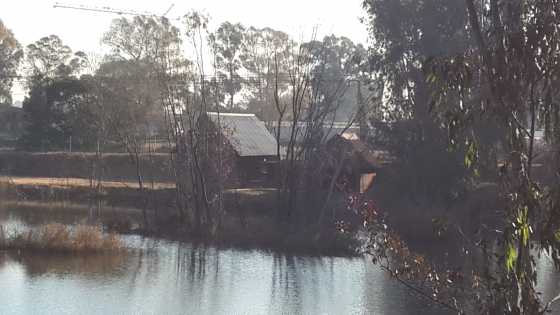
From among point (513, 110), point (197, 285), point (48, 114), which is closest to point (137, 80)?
point (48, 114)

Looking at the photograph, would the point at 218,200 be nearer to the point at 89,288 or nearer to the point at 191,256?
the point at 191,256

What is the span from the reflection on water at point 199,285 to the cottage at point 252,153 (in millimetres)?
11841

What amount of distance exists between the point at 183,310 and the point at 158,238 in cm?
860

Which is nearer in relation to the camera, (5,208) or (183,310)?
(183,310)

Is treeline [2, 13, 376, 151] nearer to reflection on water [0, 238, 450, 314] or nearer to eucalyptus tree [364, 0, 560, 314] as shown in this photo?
reflection on water [0, 238, 450, 314]

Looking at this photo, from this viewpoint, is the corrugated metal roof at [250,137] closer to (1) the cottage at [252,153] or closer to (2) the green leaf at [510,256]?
(1) the cottage at [252,153]

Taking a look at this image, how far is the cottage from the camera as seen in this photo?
31641 mm

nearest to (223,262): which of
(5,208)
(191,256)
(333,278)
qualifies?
(191,256)

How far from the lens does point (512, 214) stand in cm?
404

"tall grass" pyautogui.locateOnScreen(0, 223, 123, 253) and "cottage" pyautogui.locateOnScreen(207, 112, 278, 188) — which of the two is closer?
"tall grass" pyautogui.locateOnScreen(0, 223, 123, 253)

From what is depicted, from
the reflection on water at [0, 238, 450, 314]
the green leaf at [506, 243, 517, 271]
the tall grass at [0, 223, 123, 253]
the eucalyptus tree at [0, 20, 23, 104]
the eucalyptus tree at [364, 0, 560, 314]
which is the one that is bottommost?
the reflection on water at [0, 238, 450, 314]

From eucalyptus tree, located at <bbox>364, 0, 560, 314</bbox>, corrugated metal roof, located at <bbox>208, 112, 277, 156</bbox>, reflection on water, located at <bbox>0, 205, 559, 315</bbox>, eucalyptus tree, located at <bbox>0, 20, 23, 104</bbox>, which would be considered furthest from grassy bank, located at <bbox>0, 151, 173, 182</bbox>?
eucalyptus tree, located at <bbox>364, 0, 560, 314</bbox>

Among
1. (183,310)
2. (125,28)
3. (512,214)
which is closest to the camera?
(512,214)

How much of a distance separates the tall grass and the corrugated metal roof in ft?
41.2
